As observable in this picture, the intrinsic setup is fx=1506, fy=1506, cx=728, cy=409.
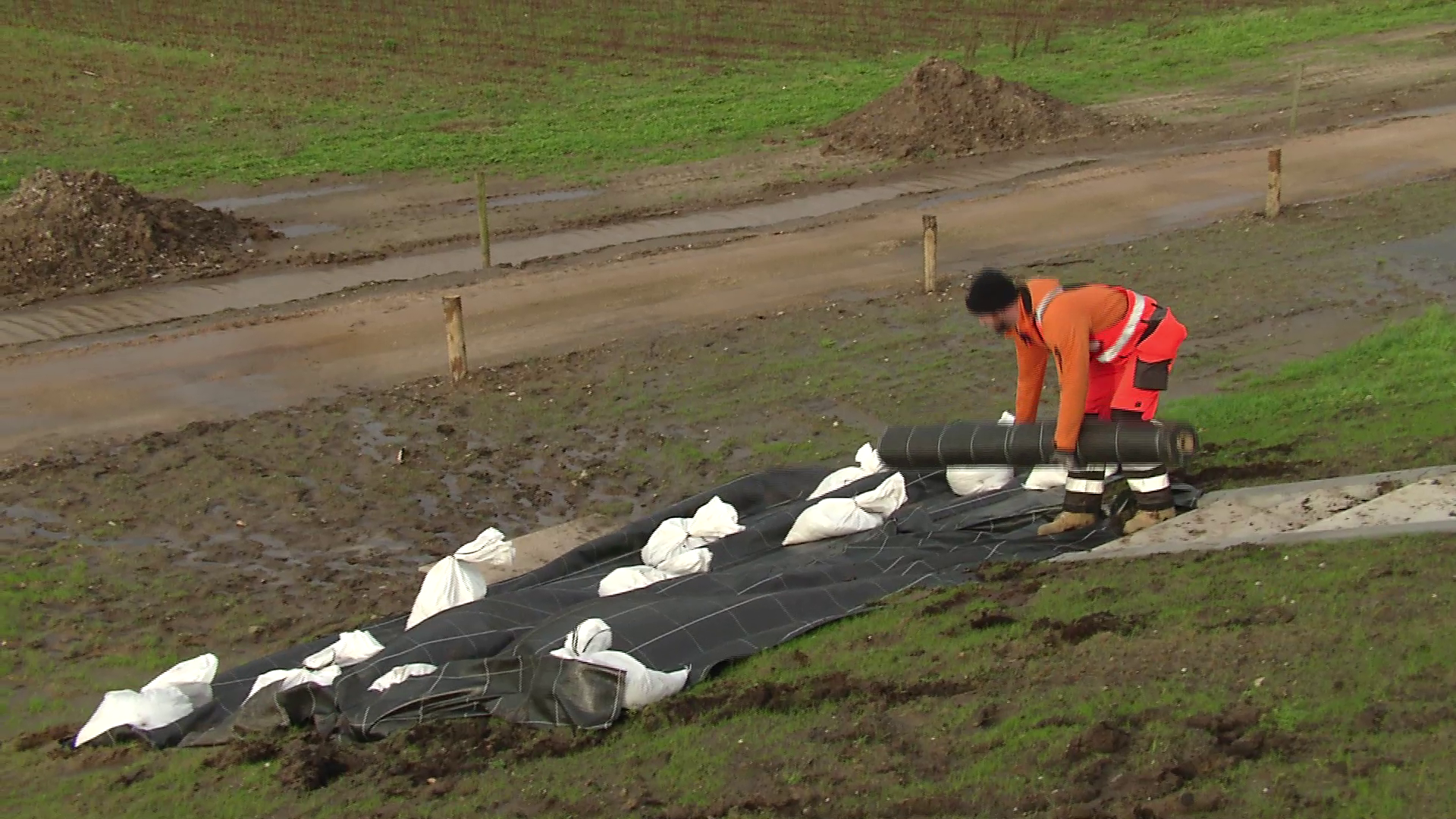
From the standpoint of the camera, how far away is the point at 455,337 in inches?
580

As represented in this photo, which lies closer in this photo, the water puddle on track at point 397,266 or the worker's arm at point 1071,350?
the worker's arm at point 1071,350

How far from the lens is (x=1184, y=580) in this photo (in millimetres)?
7520

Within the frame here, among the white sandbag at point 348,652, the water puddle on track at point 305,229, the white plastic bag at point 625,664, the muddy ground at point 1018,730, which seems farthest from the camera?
the water puddle on track at point 305,229

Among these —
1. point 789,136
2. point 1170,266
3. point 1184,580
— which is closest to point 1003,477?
point 1184,580

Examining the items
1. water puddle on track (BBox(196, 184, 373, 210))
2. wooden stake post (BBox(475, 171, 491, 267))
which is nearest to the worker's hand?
wooden stake post (BBox(475, 171, 491, 267))

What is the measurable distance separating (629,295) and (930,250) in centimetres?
359

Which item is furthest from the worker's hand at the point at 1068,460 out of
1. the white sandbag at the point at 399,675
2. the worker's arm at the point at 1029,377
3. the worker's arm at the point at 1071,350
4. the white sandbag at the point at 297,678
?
the white sandbag at the point at 297,678

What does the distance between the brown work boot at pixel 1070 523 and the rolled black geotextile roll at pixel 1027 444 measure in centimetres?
36

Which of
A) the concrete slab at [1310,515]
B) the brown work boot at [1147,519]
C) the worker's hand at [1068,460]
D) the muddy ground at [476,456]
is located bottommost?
the muddy ground at [476,456]

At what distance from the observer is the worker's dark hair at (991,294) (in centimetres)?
819

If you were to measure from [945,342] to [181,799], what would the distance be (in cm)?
980

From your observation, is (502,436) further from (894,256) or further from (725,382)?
(894,256)

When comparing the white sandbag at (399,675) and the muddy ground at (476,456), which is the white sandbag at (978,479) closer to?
the muddy ground at (476,456)

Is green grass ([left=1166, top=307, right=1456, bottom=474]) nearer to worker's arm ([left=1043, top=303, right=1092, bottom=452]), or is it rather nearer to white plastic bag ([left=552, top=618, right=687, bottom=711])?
worker's arm ([left=1043, top=303, right=1092, bottom=452])
